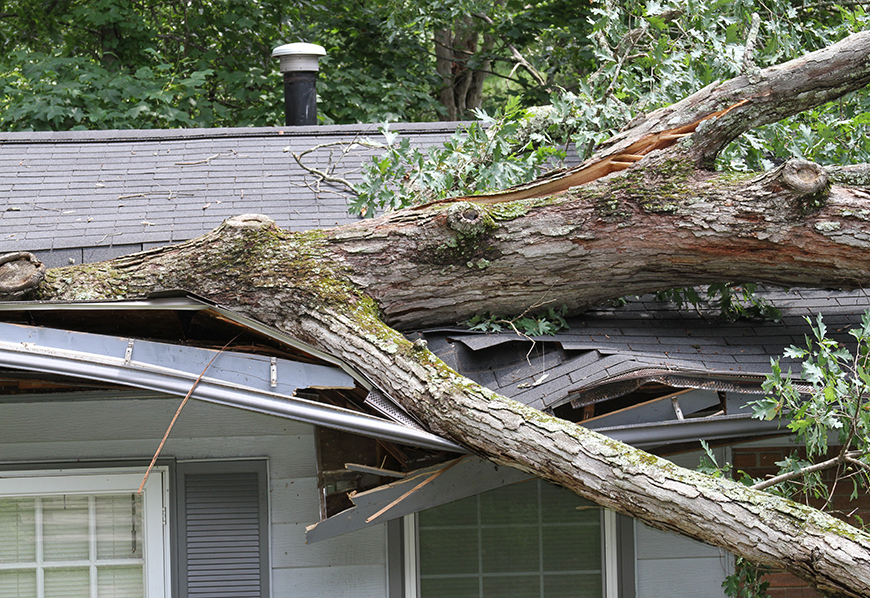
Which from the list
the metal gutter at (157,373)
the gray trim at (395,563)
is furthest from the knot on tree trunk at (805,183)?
the gray trim at (395,563)

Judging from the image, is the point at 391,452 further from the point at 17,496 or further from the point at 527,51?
the point at 527,51

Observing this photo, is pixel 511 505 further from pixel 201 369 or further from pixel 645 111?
pixel 645 111

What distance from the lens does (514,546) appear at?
4586mm

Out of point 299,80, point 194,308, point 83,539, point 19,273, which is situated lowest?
point 83,539

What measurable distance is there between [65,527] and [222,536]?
2.98ft

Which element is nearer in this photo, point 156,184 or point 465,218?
point 465,218

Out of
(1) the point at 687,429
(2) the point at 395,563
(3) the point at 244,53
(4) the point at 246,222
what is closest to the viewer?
(1) the point at 687,429

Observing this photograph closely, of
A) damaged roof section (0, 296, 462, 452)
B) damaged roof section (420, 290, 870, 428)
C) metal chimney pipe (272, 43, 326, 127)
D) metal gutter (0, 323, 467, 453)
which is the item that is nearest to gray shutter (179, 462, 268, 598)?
damaged roof section (0, 296, 462, 452)

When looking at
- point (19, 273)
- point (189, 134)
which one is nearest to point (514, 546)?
point (19, 273)

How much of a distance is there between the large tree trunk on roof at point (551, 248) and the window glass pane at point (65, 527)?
1509mm

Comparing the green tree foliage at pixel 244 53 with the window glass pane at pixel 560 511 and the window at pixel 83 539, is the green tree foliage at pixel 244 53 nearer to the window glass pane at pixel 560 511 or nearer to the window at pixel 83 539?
the window at pixel 83 539

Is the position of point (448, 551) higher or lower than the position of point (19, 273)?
lower

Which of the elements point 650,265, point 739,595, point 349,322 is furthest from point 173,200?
point 739,595

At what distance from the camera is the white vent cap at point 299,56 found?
7.56 metres
